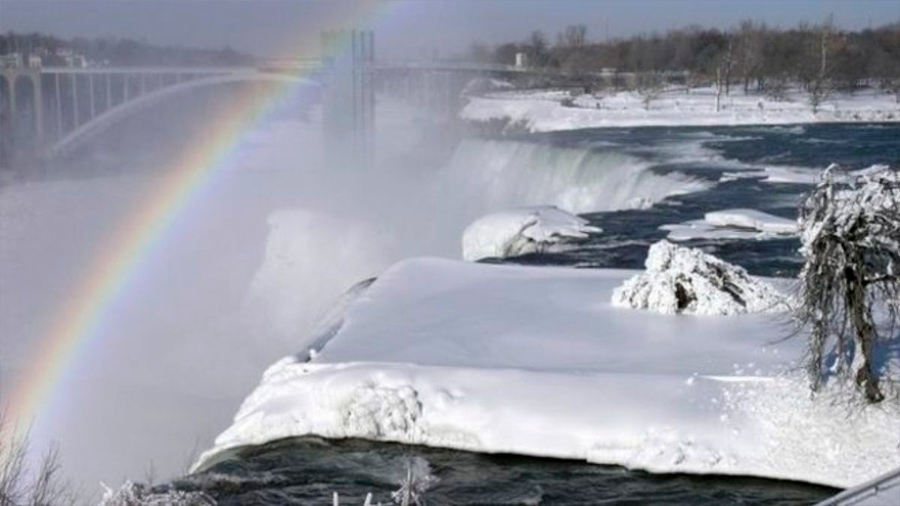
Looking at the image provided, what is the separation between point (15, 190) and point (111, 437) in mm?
31412

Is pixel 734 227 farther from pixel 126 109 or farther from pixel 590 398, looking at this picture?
pixel 126 109

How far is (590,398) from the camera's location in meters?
9.96

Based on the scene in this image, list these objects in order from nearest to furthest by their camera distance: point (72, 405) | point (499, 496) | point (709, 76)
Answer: point (499, 496) < point (72, 405) < point (709, 76)

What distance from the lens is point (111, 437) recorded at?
19.0 m

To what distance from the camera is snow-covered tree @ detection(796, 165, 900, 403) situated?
9.05 meters

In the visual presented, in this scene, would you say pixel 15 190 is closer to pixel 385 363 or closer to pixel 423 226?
pixel 423 226

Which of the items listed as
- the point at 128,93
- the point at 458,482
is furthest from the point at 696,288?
the point at 128,93

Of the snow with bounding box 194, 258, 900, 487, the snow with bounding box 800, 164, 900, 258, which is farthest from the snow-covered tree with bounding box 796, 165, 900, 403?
the snow with bounding box 194, 258, 900, 487

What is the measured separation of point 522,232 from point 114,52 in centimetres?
4782

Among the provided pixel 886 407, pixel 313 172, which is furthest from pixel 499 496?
pixel 313 172

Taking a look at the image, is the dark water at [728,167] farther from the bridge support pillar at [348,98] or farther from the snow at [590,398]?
the bridge support pillar at [348,98]

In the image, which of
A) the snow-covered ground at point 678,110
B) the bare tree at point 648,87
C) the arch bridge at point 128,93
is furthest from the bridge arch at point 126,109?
the bare tree at point 648,87

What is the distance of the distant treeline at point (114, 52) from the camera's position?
5773 centimetres

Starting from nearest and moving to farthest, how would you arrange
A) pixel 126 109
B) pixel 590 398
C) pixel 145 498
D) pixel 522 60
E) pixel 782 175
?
pixel 145 498 → pixel 590 398 → pixel 782 175 → pixel 126 109 → pixel 522 60
